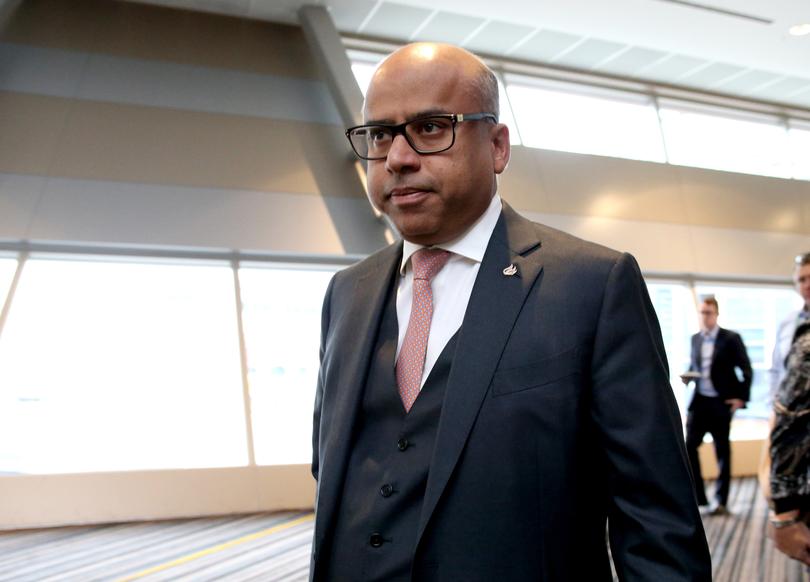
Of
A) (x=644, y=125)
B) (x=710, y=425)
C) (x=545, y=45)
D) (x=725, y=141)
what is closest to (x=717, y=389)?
(x=710, y=425)

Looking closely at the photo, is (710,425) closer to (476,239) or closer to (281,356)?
(281,356)

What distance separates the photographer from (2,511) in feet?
19.7

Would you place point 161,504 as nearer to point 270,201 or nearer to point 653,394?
point 270,201

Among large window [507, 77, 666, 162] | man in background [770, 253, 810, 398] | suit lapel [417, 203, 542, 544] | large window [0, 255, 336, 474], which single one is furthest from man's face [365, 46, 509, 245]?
large window [507, 77, 666, 162]

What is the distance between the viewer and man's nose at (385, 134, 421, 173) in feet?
A: 4.24

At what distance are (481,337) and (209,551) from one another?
4.59 meters

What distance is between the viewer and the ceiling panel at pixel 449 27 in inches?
296

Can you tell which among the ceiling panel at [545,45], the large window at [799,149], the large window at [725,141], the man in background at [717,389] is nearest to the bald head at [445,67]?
the man in background at [717,389]

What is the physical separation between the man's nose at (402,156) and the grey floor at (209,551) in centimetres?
383

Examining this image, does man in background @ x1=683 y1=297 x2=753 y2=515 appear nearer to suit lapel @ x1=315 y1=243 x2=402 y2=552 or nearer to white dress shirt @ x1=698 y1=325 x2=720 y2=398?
white dress shirt @ x1=698 y1=325 x2=720 y2=398

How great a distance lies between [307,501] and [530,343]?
20.0 feet

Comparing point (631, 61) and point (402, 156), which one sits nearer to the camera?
point (402, 156)

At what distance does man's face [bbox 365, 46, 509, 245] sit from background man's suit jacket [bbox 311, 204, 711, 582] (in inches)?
6.4

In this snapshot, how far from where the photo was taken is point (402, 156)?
50.8 inches
